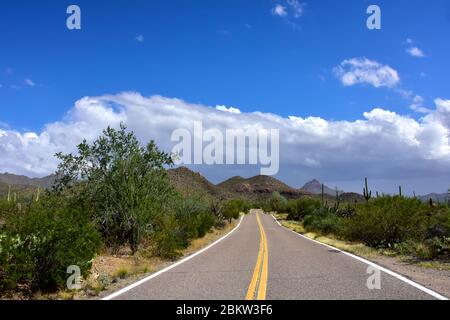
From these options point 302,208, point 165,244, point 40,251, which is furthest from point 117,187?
point 302,208

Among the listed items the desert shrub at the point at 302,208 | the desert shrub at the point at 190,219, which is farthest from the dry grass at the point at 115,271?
the desert shrub at the point at 302,208

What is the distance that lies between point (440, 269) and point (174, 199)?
1245cm

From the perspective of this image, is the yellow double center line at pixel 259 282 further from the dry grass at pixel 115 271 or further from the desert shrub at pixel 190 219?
the desert shrub at pixel 190 219

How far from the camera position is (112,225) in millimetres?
19281

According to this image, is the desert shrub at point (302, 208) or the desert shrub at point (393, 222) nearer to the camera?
the desert shrub at point (393, 222)

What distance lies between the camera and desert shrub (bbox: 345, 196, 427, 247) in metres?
23.0

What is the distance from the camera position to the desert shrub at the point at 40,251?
33.1 feet

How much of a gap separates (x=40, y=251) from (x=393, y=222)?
58.3 ft

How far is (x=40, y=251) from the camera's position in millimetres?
10578

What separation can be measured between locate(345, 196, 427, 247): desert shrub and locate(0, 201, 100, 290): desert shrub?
1622 cm

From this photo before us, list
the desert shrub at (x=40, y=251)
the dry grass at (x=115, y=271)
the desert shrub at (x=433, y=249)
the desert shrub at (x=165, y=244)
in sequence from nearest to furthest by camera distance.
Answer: the desert shrub at (x=40, y=251)
the dry grass at (x=115, y=271)
the desert shrub at (x=433, y=249)
the desert shrub at (x=165, y=244)

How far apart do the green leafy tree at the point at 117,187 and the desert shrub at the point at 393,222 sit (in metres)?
10.9

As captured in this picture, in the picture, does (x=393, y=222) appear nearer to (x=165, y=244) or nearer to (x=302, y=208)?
(x=165, y=244)
